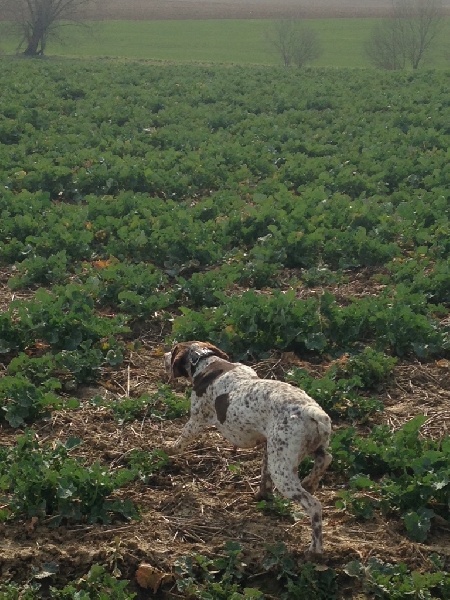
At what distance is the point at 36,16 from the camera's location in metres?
52.2

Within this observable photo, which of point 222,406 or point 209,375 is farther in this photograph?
point 209,375

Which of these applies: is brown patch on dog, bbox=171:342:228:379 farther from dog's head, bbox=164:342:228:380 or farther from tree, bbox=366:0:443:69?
tree, bbox=366:0:443:69

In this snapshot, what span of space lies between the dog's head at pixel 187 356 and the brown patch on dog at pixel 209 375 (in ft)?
0.40

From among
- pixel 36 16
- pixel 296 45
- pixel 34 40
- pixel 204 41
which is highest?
pixel 36 16

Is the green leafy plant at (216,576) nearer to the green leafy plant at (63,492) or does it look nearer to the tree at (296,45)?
the green leafy plant at (63,492)

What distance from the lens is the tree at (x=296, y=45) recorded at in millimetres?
55812

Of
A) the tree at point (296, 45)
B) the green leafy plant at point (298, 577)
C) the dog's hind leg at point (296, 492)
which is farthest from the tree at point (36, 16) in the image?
the green leafy plant at point (298, 577)

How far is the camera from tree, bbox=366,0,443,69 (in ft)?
172

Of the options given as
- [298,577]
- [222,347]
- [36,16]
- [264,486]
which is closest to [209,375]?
[264,486]

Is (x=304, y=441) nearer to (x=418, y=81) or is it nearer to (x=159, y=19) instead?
(x=418, y=81)

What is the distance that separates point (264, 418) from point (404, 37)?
52495 millimetres

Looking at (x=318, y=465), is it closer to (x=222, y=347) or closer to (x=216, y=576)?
(x=216, y=576)

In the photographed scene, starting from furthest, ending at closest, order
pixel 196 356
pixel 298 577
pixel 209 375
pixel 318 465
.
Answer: pixel 196 356
pixel 209 375
pixel 318 465
pixel 298 577

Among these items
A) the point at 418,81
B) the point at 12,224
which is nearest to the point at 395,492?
the point at 12,224
